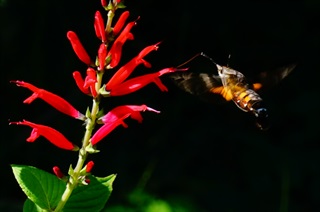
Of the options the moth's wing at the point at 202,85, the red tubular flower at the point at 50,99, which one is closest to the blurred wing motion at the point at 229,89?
the moth's wing at the point at 202,85

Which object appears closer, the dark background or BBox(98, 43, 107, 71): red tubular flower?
BBox(98, 43, 107, 71): red tubular flower

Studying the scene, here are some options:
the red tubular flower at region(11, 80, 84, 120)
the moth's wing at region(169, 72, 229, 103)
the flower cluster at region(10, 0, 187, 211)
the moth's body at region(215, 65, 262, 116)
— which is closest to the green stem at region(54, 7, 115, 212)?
the flower cluster at region(10, 0, 187, 211)

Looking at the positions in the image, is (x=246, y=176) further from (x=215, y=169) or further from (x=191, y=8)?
(x=191, y=8)

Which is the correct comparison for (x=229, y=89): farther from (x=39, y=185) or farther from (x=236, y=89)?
(x=39, y=185)

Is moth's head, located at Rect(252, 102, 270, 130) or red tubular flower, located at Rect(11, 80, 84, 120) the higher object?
red tubular flower, located at Rect(11, 80, 84, 120)

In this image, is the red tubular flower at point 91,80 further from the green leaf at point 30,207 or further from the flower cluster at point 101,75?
the green leaf at point 30,207

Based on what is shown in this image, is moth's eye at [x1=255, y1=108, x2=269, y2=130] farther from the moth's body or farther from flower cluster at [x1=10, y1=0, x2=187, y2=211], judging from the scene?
flower cluster at [x1=10, y1=0, x2=187, y2=211]

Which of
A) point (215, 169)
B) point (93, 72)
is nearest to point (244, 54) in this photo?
point (215, 169)

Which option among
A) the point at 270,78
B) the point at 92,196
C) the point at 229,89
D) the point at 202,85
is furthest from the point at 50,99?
the point at 270,78
